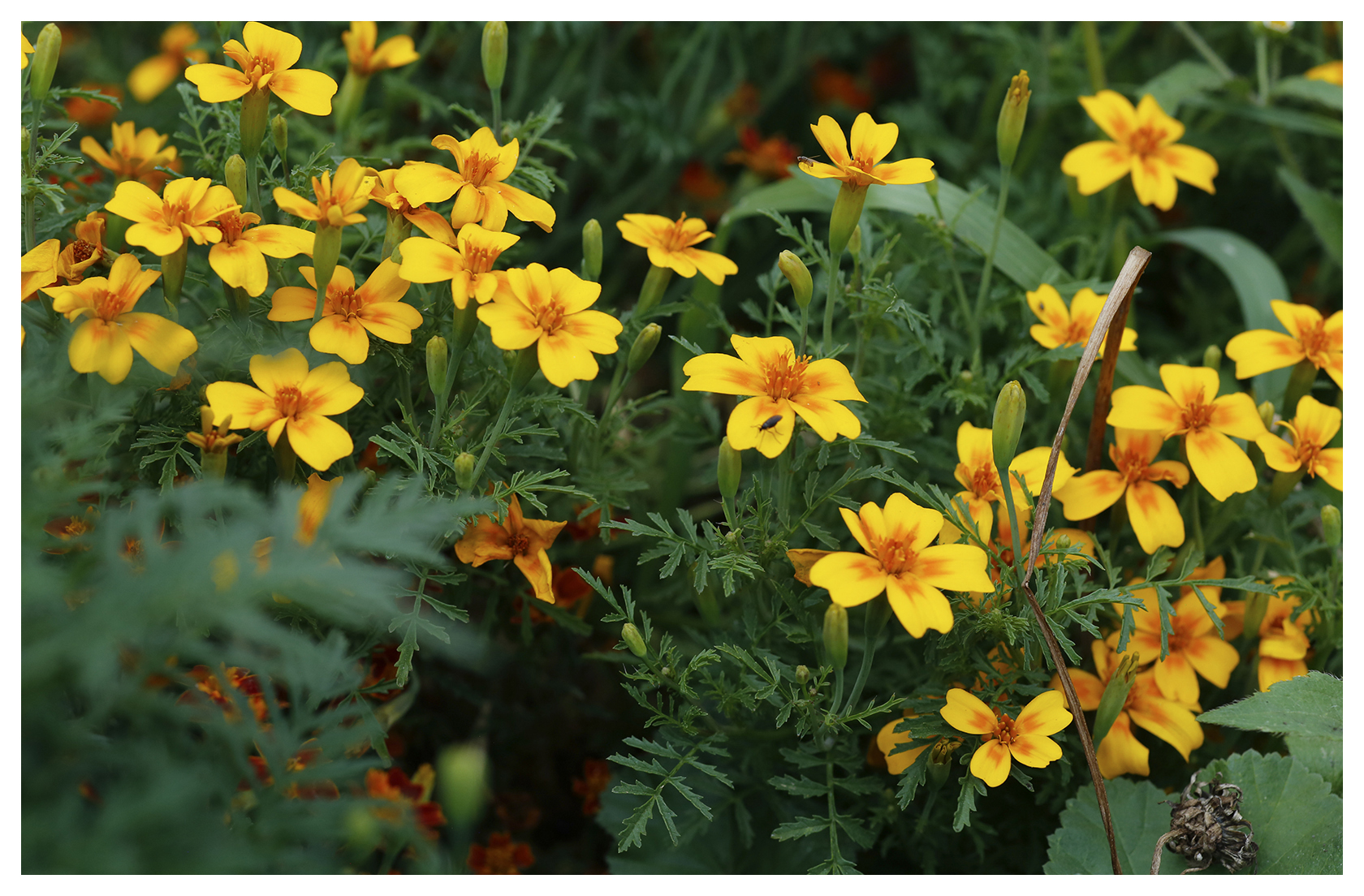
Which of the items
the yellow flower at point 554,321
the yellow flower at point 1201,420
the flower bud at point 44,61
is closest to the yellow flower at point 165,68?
the flower bud at point 44,61

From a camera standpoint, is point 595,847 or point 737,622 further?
point 595,847

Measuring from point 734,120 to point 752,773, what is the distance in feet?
4.33

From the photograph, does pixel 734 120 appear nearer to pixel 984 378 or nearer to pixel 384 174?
pixel 984 378

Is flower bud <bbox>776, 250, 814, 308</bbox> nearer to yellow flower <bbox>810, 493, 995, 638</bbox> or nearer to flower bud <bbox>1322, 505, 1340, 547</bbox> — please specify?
yellow flower <bbox>810, 493, 995, 638</bbox>

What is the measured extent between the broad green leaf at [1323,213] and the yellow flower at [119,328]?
1581 millimetres

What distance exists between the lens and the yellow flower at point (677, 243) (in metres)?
1.03

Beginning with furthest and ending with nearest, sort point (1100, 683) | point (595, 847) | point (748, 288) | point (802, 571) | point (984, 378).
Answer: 1. point (748, 288)
2. point (595, 847)
3. point (984, 378)
4. point (1100, 683)
5. point (802, 571)

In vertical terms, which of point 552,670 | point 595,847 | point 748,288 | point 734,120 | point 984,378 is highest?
point 734,120

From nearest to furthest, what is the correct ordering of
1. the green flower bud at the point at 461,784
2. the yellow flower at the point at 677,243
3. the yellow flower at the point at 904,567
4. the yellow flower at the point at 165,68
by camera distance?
the green flower bud at the point at 461,784 < the yellow flower at the point at 904,567 < the yellow flower at the point at 677,243 < the yellow flower at the point at 165,68

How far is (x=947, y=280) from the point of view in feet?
4.66

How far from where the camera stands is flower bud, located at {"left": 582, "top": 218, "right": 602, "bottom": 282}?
104cm

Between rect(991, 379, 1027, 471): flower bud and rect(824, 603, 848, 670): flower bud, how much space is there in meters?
0.20

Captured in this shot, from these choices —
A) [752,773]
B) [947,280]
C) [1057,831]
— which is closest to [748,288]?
[947,280]

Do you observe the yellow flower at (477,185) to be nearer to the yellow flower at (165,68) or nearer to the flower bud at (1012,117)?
the flower bud at (1012,117)
